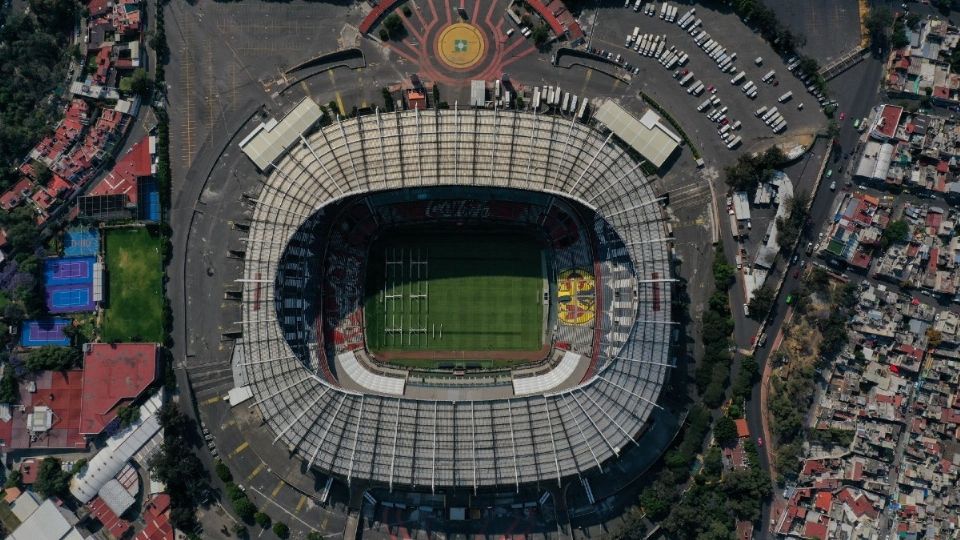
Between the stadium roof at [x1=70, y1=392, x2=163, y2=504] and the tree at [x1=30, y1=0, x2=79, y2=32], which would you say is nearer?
the stadium roof at [x1=70, y1=392, x2=163, y2=504]

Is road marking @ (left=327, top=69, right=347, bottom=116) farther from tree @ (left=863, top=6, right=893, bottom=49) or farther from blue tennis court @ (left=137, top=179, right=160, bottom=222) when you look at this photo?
tree @ (left=863, top=6, right=893, bottom=49)

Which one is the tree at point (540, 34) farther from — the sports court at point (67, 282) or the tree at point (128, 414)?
the tree at point (128, 414)

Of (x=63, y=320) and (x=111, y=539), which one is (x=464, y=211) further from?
(x=111, y=539)

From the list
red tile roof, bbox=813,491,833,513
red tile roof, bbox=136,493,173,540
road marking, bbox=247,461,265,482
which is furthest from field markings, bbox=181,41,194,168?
red tile roof, bbox=813,491,833,513

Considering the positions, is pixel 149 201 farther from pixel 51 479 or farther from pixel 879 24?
pixel 879 24

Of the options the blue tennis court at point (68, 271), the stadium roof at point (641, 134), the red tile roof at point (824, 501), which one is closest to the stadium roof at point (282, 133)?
the blue tennis court at point (68, 271)

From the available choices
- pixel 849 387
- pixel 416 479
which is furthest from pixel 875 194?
pixel 416 479
